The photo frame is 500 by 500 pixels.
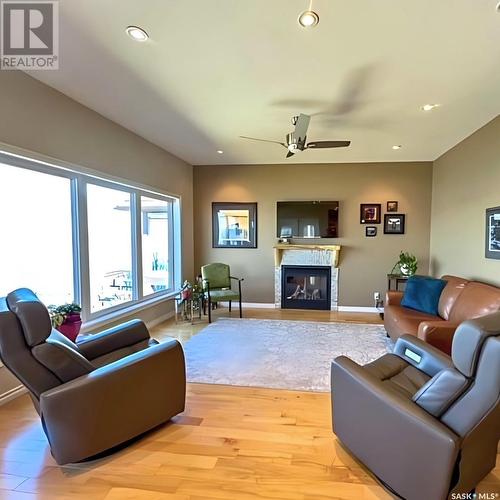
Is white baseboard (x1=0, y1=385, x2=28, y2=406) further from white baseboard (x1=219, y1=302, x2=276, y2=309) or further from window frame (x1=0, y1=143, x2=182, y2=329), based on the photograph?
white baseboard (x1=219, y1=302, x2=276, y2=309)

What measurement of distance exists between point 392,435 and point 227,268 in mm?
4393

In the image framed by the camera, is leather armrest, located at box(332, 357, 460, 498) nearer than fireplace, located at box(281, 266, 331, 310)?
Yes

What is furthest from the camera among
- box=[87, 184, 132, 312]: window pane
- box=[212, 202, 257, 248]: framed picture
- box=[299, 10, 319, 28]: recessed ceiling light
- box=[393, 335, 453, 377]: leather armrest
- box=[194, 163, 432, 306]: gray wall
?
box=[212, 202, 257, 248]: framed picture

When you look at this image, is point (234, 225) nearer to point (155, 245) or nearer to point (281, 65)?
point (155, 245)

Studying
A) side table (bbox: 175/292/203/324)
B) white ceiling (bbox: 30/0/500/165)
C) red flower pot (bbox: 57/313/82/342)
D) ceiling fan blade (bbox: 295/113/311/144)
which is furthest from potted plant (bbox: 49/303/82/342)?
ceiling fan blade (bbox: 295/113/311/144)

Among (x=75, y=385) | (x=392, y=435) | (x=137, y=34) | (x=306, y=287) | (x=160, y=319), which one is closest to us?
(x=392, y=435)

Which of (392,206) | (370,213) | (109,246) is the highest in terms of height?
(392,206)

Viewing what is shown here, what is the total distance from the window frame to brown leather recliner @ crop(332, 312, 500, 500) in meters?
2.98

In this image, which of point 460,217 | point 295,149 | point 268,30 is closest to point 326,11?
point 268,30

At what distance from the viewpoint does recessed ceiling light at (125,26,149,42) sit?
2.12 metres

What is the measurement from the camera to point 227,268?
582cm


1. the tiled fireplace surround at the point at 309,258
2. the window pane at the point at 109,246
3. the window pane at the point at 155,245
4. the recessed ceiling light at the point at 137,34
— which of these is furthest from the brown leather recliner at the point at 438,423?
the tiled fireplace surround at the point at 309,258

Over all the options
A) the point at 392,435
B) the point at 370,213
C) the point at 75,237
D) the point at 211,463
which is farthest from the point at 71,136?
the point at 370,213

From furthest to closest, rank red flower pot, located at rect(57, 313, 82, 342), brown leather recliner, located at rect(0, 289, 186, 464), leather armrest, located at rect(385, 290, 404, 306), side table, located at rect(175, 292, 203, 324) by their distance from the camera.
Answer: side table, located at rect(175, 292, 203, 324), leather armrest, located at rect(385, 290, 404, 306), red flower pot, located at rect(57, 313, 82, 342), brown leather recliner, located at rect(0, 289, 186, 464)
